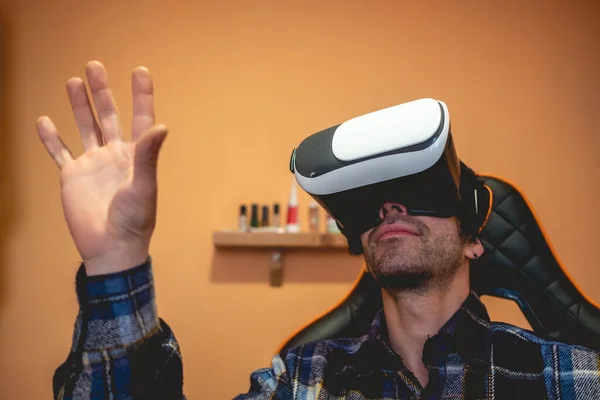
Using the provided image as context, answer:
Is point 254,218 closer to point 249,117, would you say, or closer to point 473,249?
point 249,117

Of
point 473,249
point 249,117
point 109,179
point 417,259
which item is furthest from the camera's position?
point 249,117

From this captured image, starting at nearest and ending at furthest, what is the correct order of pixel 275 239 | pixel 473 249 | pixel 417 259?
pixel 417 259
pixel 473 249
pixel 275 239

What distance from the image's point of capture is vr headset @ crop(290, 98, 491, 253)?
34.5 inches

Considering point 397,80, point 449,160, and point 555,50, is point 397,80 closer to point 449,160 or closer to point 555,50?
point 555,50

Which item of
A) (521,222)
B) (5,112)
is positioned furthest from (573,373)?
(5,112)

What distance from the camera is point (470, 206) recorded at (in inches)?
41.3

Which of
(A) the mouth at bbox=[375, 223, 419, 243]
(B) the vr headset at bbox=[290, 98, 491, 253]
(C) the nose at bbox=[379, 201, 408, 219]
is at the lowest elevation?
(A) the mouth at bbox=[375, 223, 419, 243]

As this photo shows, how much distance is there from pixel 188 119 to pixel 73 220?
1.10 m

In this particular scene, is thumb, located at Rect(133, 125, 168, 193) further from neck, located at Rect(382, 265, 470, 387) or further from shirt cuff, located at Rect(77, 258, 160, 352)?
neck, located at Rect(382, 265, 470, 387)

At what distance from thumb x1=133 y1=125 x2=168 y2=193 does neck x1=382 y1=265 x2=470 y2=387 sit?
0.63m

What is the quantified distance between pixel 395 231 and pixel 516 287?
16.5 inches

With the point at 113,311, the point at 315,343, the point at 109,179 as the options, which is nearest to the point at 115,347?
the point at 113,311

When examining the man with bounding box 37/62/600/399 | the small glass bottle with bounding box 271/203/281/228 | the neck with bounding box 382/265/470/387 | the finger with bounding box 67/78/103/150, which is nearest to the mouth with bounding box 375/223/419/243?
the man with bounding box 37/62/600/399

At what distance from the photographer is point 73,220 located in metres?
0.77
